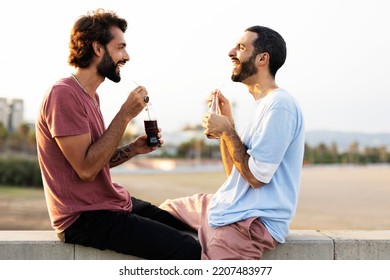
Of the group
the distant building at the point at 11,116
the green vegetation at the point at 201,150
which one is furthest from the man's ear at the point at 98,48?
the distant building at the point at 11,116

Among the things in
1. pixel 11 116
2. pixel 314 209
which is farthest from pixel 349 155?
pixel 314 209

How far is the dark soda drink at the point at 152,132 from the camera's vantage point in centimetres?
348

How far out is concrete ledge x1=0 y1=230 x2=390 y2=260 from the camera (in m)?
3.32

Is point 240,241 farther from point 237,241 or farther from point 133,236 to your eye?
point 133,236

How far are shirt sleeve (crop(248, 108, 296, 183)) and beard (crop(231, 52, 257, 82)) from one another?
0.32 metres

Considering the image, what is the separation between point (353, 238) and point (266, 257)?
0.55m

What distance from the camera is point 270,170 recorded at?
2.93 m

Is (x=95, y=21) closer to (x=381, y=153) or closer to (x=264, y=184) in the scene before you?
(x=264, y=184)

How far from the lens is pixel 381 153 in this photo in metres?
90.9

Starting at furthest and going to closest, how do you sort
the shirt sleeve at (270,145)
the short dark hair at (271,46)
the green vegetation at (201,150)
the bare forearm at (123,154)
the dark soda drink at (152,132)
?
the green vegetation at (201,150), the bare forearm at (123,154), the dark soda drink at (152,132), the short dark hair at (271,46), the shirt sleeve at (270,145)

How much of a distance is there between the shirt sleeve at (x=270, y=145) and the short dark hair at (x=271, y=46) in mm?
Answer: 350

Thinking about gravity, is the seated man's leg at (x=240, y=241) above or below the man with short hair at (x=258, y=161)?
below

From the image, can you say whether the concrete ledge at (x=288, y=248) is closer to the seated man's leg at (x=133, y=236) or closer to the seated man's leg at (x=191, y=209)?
the seated man's leg at (x=133, y=236)

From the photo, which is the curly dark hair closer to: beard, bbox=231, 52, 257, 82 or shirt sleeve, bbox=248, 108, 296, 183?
beard, bbox=231, 52, 257, 82
